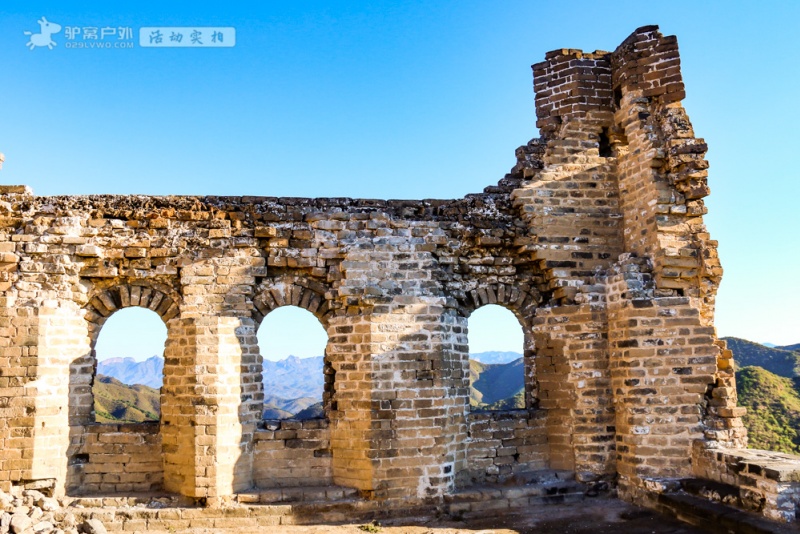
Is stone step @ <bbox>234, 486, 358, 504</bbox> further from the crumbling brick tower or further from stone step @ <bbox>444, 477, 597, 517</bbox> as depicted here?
the crumbling brick tower

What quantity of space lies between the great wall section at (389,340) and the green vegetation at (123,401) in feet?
41.0

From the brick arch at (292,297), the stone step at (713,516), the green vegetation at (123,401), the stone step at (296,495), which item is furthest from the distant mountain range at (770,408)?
the green vegetation at (123,401)

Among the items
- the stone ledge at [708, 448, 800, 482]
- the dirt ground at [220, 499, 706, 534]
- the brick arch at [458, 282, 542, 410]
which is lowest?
the dirt ground at [220, 499, 706, 534]

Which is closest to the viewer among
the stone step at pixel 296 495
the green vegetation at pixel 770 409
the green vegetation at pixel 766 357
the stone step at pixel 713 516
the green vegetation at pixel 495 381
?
the stone step at pixel 713 516

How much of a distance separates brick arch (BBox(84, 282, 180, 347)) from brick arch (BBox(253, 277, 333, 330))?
126cm

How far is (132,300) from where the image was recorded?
9594 mm

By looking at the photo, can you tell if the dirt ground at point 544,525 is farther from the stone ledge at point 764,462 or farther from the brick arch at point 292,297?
the brick arch at point 292,297

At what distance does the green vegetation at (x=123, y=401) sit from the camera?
73.3 feet

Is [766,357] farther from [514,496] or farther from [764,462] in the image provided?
[514,496]

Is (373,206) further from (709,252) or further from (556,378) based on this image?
(709,252)

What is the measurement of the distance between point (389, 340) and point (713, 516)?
4.76 metres

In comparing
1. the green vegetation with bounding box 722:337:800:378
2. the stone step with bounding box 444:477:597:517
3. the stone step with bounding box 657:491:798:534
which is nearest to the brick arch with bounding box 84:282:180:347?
the stone step with bounding box 444:477:597:517

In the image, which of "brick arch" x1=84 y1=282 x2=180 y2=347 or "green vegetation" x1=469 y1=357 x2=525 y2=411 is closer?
"brick arch" x1=84 y1=282 x2=180 y2=347

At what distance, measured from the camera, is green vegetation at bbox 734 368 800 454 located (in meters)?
17.0
